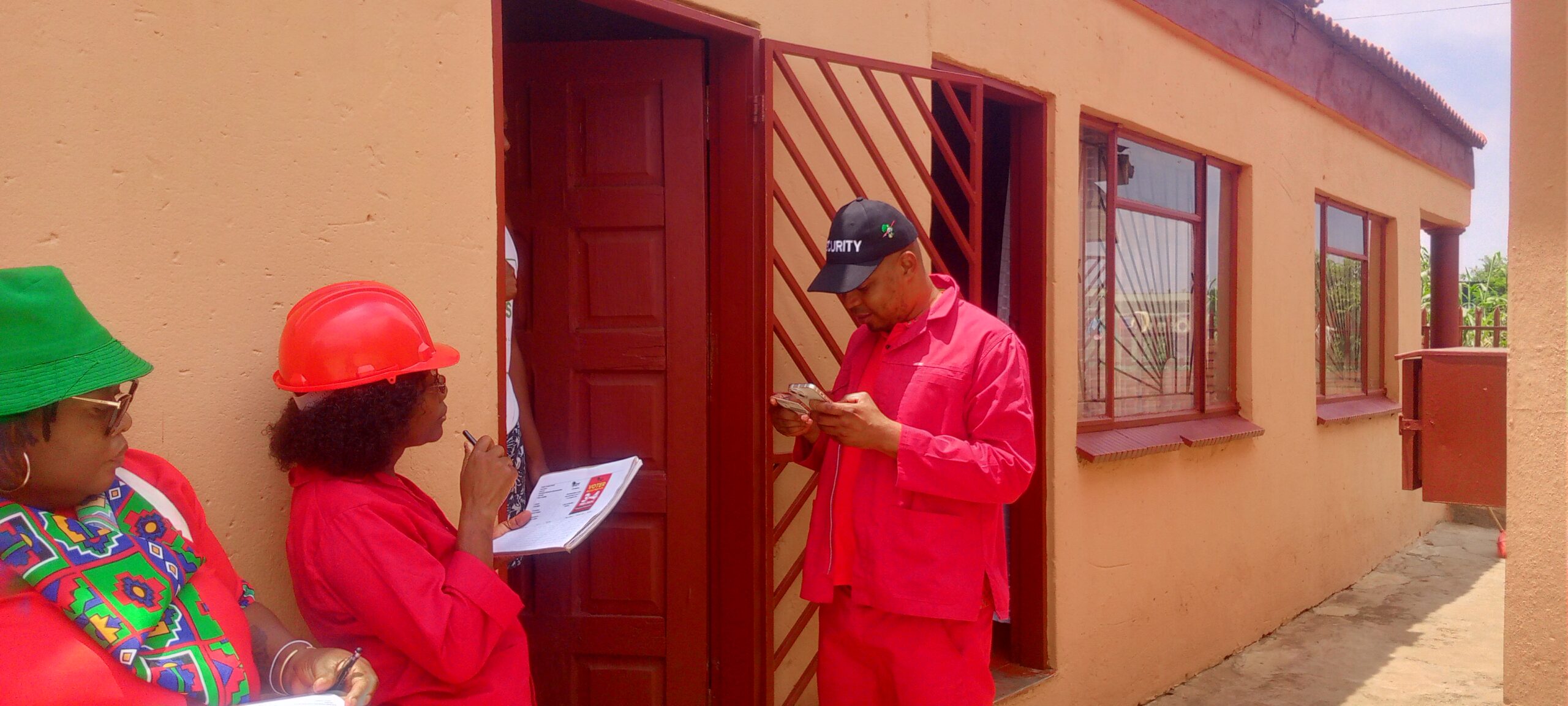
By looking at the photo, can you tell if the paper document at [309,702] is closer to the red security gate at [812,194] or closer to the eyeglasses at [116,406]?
the eyeglasses at [116,406]

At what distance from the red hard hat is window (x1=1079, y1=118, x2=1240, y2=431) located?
3754 millimetres

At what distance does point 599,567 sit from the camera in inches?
134

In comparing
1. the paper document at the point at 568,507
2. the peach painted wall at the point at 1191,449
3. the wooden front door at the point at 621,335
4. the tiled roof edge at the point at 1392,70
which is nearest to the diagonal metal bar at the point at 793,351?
the peach painted wall at the point at 1191,449

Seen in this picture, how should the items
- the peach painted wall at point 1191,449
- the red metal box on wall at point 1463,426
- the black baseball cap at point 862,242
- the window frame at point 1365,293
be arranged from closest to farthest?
1. the black baseball cap at point 862,242
2. the red metal box on wall at point 1463,426
3. the peach painted wall at point 1191,449
4. the window frame at point 1365,293

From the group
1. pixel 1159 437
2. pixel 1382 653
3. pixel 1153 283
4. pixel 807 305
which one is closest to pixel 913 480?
pixel 807 305

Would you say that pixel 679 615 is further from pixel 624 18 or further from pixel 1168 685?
pixel 1168 685

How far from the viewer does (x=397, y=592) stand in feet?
5.66

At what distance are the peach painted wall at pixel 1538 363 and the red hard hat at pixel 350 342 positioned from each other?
2.86m

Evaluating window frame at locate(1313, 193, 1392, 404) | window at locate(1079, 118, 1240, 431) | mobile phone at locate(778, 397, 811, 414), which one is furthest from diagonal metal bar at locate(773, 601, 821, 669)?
window frame at locate(1313, 193, 1392, 404)

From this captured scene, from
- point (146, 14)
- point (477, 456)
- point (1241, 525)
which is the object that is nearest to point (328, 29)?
point (146, 14)

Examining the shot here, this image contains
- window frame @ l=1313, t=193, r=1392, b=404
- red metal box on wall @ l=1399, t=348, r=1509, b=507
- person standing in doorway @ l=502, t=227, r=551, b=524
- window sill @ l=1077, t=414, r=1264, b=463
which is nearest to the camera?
person standing in doorway @ l=502, t=227, r=551, b=524

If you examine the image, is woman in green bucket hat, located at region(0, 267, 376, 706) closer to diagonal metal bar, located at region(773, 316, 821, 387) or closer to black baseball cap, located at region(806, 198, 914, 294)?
black baseball cap, located at region(806, 198, 914, 294)

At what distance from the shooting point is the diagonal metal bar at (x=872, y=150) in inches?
136

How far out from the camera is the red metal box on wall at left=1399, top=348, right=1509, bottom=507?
161 inches
